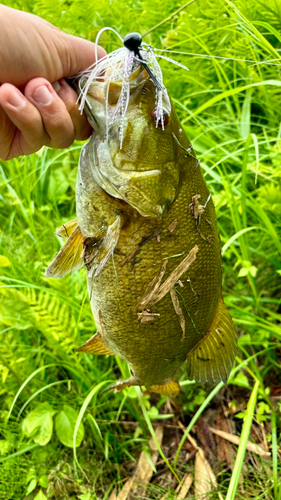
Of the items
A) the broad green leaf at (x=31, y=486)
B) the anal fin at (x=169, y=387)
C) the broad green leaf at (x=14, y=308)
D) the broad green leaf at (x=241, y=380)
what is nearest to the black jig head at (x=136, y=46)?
the anal fin at (x=169, y=387)

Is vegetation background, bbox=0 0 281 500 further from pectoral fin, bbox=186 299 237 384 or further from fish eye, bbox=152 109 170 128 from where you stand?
fish eye, bbox=152 109 170 128

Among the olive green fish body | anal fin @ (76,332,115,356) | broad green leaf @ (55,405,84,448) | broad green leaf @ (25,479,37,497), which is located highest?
the olive green fish body

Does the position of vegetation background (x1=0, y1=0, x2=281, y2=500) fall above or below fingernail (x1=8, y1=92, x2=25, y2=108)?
below

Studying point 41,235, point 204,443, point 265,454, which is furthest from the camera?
point 41,235

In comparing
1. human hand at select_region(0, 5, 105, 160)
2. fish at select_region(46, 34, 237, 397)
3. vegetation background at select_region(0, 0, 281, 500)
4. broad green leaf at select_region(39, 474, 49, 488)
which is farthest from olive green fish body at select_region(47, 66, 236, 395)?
broad green leaf at select_region(39, 474, 49, 488)

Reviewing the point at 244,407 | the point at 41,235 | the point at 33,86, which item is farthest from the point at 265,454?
the point at 33,86

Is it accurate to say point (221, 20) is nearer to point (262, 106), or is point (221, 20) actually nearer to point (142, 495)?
point (262, 106)

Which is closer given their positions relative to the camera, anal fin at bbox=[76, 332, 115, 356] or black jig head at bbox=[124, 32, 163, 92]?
black jig head at bbox=[124, 32, 163, 92]

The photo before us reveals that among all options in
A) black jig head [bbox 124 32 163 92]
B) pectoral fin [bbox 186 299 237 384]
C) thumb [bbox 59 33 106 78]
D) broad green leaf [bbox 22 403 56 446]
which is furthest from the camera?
broad green leaf [bbox 22 403 56 446]
